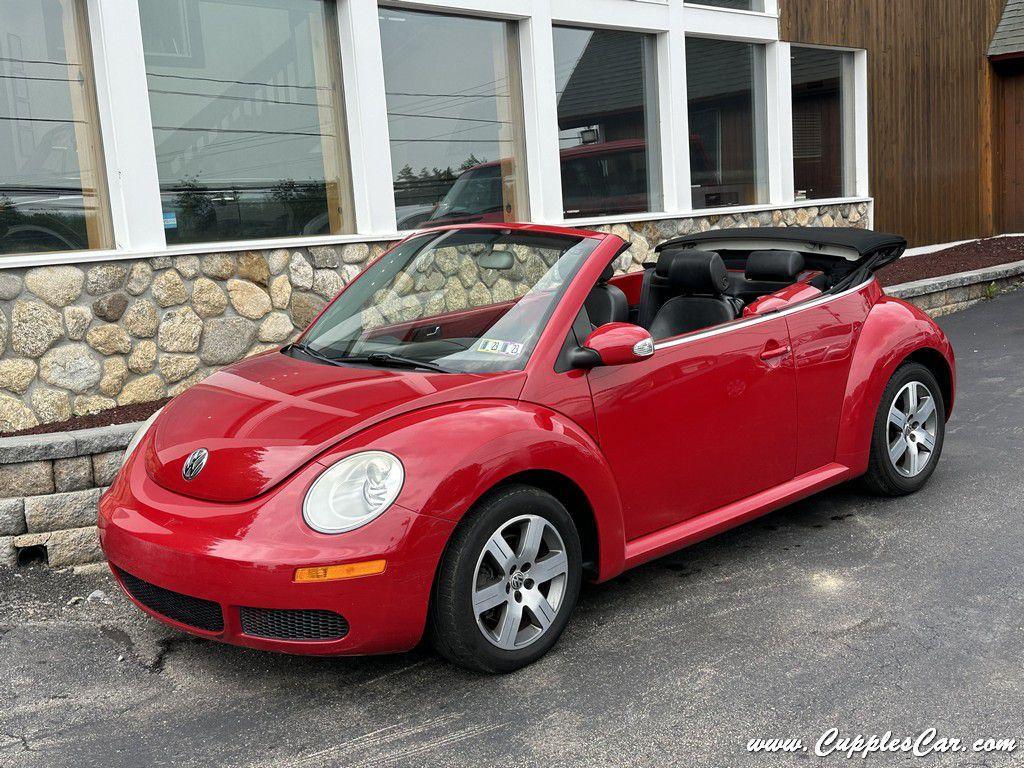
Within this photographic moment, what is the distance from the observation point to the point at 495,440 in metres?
3.30

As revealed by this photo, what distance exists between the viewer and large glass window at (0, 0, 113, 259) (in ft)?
21.5

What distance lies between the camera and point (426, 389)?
3498 millimetres

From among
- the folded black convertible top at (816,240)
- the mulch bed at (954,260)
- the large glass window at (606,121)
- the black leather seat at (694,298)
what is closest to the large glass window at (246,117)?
the large glass window at (606,121)

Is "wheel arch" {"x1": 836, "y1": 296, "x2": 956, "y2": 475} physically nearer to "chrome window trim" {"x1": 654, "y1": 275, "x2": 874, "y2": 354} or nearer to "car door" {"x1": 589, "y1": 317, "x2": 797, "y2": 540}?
"chrome window trim" {"x1": 654, "y1": 275, "x2": 874, "y2": 354}

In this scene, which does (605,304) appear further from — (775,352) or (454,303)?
(775,352)

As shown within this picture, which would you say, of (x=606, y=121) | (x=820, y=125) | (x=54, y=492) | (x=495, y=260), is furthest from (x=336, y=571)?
(x=820, y=125)

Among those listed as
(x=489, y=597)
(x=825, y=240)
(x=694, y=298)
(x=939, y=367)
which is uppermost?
(x=825, y=240)

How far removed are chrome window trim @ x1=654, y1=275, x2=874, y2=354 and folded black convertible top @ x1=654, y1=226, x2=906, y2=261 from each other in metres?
0.17

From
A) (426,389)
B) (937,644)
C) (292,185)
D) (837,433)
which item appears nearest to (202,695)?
(426,389)

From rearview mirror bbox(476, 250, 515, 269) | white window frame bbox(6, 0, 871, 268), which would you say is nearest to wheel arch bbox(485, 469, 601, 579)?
rearview mirror bbox(476, 250, 515, 269)

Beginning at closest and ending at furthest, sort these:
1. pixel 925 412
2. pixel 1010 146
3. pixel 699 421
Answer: pixel 699 421
pixel 925 412
pixel 1010 146

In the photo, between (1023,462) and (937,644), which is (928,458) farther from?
(937,644)

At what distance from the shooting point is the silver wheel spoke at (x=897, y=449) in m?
4.96

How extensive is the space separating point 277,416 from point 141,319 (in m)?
3.79
